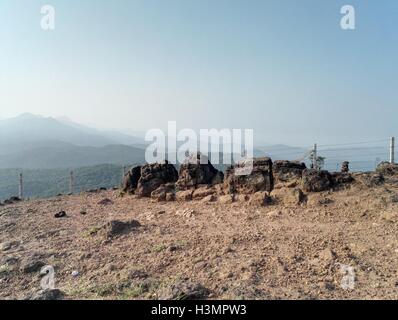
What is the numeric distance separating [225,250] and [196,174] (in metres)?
5.30

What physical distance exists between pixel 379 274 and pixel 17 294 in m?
5.65

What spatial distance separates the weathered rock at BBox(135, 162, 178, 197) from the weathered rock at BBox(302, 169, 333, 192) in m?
4.90

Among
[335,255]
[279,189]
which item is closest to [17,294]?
[335,255]

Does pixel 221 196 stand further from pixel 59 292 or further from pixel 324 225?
pixel 59 292

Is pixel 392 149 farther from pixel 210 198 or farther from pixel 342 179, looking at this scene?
pixel 210 198

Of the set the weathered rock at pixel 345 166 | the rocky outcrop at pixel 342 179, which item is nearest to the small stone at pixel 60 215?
the rocky outcrop at pixel 342 179

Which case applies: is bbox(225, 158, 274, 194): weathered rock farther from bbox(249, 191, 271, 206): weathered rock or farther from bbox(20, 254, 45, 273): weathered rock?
bbox(20, 254, 45, 273): weathered rock

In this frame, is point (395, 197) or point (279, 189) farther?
point (279, 189)

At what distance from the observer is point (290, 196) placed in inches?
378

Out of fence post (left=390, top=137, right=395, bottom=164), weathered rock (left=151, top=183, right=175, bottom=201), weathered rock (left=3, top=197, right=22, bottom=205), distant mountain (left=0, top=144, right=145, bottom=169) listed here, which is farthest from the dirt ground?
distant mountain (left=0, top=144, right=145, bottom=169)

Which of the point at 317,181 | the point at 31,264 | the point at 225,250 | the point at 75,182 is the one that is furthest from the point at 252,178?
the point at 75,182

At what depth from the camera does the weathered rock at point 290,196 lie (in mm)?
9445

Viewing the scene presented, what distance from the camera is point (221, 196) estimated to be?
418 inches

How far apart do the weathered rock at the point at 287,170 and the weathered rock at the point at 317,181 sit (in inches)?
19.5
